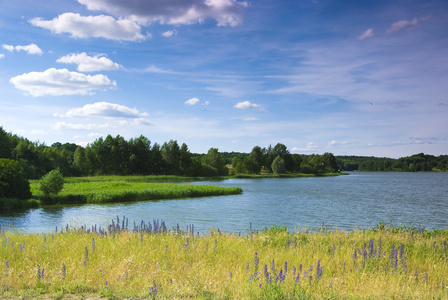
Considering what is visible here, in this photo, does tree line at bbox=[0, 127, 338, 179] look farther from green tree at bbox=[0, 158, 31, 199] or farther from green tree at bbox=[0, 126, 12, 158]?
green tree at bbox=[0, 158, 31, 199]

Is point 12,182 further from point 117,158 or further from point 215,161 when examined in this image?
point 215,161

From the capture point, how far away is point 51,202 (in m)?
34.6

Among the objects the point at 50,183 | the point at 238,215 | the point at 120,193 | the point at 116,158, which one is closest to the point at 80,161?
the point at 116,158

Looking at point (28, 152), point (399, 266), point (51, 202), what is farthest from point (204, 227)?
point (28, 152)

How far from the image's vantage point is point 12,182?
3231cm

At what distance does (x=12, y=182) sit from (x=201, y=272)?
3198cm

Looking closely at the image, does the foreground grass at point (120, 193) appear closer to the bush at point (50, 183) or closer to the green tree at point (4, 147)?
the bush at point (50, 183)

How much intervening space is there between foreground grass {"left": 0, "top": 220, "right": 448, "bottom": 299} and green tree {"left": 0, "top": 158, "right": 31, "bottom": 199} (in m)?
26.0

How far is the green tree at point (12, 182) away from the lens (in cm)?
3150

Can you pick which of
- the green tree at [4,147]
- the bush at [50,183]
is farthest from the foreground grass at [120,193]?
the green tree at [4,147]

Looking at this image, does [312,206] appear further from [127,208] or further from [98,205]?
[98,205]

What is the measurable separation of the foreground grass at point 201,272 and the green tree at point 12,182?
26.0m

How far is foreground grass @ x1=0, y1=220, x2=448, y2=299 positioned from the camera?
5.68 meters

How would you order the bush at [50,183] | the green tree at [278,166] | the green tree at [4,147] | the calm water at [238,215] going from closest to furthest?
the calm water at [238,215] → the bush at [50,183] → the green tree at [4,147] → the green tree at [278,166]
